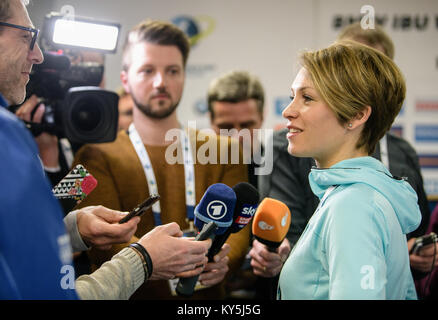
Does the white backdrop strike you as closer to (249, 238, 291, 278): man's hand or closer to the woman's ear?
the woman's ear

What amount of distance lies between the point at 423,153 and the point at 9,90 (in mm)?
2978

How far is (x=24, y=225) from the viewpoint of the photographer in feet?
2.38

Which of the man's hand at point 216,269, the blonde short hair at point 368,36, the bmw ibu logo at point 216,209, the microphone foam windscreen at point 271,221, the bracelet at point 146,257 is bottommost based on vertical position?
the man's hand at point 216,269

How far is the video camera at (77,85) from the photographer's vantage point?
1303 millimetres

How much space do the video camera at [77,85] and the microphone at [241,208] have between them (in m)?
0.42

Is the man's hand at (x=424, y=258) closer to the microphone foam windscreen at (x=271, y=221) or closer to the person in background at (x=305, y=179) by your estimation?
the person in background at (x=305, y=179)

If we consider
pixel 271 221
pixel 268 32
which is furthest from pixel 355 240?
pixel 268 32

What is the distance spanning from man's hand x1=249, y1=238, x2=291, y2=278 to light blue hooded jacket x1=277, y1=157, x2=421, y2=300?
17 cm

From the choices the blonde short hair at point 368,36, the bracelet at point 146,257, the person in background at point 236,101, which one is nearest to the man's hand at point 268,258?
the bracelet at point 146,257

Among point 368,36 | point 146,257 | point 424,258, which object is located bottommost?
point 424,258

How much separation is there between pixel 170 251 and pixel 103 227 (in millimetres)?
196

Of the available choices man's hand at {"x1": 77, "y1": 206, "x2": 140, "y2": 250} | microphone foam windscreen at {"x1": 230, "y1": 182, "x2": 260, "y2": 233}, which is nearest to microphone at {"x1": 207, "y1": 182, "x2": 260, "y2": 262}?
microphone foam windscreen at {"x1": 230, "y1": 182, "x2": 260, "y2": 233}

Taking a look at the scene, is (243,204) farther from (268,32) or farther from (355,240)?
(268,32)

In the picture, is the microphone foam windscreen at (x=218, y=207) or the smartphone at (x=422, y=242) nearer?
the microphone foam windscreen at (x=218, y=207)
